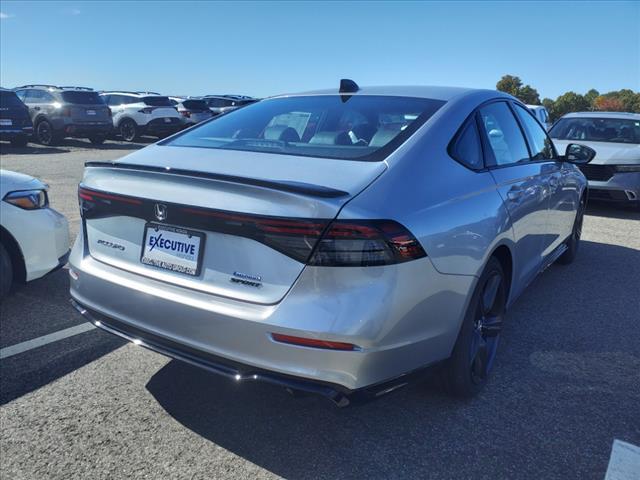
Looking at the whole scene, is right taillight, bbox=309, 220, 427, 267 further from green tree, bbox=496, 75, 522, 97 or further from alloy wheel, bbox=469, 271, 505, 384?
green tree, bbox=496, 75, 522, 97

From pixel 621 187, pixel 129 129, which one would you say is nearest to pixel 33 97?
pixel 129 129

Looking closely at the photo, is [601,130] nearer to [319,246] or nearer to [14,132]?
[319,246]

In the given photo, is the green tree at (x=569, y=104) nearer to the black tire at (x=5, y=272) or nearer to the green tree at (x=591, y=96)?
the green tree at (x=591, y=96)

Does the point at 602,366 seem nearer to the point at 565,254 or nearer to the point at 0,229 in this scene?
the point at 565,254

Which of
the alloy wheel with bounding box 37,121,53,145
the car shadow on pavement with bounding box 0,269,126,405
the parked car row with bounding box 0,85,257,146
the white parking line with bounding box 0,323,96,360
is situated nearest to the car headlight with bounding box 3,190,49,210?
the car shadow on pavement with bounding box 0,269,126,405

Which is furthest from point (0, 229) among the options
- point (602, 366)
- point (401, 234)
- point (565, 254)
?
point (565, 254)

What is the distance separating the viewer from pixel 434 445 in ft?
8.43

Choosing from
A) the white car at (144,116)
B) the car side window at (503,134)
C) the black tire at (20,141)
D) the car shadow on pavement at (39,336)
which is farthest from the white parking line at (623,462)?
the white car at (144,116)

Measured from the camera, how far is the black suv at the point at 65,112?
17.7 meters

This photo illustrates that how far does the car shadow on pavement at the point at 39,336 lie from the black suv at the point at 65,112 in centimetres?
1470

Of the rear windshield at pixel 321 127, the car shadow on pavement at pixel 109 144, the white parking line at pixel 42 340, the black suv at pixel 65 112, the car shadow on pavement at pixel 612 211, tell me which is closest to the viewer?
the rear windshield at pixel 321 127

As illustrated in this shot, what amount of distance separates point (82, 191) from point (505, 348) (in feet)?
8.97

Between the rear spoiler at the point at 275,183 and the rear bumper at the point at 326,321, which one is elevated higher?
the rear spoiler at the point at 275,183

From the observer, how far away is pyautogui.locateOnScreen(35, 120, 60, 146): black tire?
18000mm
